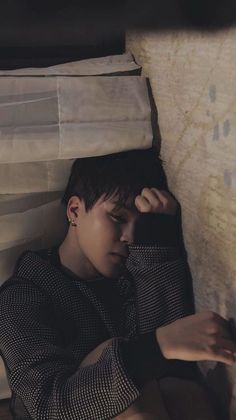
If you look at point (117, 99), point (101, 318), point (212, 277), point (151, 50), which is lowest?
point (101, 318)

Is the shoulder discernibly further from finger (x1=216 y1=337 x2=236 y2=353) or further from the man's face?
finger (x1=216 y1=337 x2=236 y2=353)

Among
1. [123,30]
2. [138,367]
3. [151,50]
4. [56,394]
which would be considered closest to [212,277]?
[138,367]

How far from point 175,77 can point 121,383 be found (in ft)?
2.01

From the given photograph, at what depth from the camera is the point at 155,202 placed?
4.10ft

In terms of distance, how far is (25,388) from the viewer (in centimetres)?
105

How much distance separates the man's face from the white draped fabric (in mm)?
122

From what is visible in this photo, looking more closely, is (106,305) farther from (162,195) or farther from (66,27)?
(66,27)

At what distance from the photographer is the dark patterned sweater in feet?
3.29

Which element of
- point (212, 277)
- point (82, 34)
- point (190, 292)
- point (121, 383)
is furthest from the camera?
point (82, 34)

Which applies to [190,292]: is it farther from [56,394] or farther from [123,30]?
[123,30]

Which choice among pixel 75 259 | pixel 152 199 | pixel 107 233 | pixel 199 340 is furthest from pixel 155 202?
pixel 199 340

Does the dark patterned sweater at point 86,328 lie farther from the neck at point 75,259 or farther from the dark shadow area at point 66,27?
the dark shadow area at point 66,27

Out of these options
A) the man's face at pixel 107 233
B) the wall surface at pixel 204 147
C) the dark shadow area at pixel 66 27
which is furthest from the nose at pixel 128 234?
the dark shadow area at pixel 66 27

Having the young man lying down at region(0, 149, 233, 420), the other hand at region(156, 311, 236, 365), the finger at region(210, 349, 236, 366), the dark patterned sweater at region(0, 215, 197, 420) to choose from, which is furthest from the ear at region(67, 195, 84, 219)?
the finger at region(210, 349, 236, 366)
